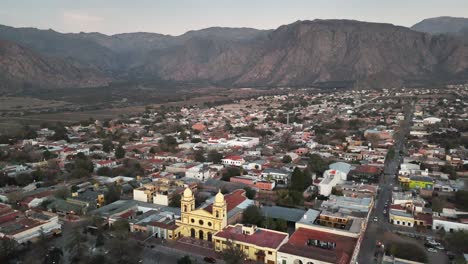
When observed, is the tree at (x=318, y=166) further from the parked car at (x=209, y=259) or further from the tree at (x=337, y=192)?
the parked car at (x=209, y=259)

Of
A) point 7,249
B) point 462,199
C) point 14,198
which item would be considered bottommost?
point 14,198

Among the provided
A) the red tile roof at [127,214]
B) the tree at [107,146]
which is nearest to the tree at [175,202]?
the red tile roof at [127,214]

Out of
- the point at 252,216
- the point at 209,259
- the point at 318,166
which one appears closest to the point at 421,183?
the point at 318,166

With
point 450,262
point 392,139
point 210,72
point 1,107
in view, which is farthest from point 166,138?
point 210,72

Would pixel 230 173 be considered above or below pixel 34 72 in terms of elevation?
below

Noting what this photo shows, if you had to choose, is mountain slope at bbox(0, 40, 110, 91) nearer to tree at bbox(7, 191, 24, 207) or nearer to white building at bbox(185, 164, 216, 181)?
tree at bbox(7, 191, 24, 207)

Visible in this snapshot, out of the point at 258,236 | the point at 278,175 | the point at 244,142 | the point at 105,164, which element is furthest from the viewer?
the point at 244,142

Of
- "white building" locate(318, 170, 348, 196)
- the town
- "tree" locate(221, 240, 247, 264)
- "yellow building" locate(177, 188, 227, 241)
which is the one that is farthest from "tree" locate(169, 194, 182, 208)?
"white building" locate(318, 170, 348, 196)

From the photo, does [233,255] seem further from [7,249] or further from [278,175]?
[278,175]
